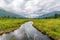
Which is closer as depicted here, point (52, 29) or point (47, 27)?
point (52, 29)

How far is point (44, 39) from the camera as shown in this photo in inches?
1040

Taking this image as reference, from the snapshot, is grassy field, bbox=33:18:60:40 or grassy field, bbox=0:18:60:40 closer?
grassy field, bbox=33:18:60:40

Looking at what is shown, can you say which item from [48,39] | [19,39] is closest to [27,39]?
[19,39]

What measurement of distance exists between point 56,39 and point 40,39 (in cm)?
297

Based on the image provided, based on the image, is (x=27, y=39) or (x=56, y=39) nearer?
(x=56, y=39)

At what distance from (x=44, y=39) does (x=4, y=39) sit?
7.02 m

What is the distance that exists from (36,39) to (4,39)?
5.61 meters

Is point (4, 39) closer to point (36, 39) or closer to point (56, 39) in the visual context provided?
point (36, 39)

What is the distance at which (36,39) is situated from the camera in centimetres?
2623

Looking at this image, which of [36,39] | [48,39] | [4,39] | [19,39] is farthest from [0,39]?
[48,39]

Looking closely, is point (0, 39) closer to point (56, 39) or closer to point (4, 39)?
point (4, 39)

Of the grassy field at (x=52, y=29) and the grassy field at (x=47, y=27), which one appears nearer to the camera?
the grassy field at (x=52, y=29)

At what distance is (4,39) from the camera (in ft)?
86.5

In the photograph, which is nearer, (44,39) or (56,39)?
(56,39)
